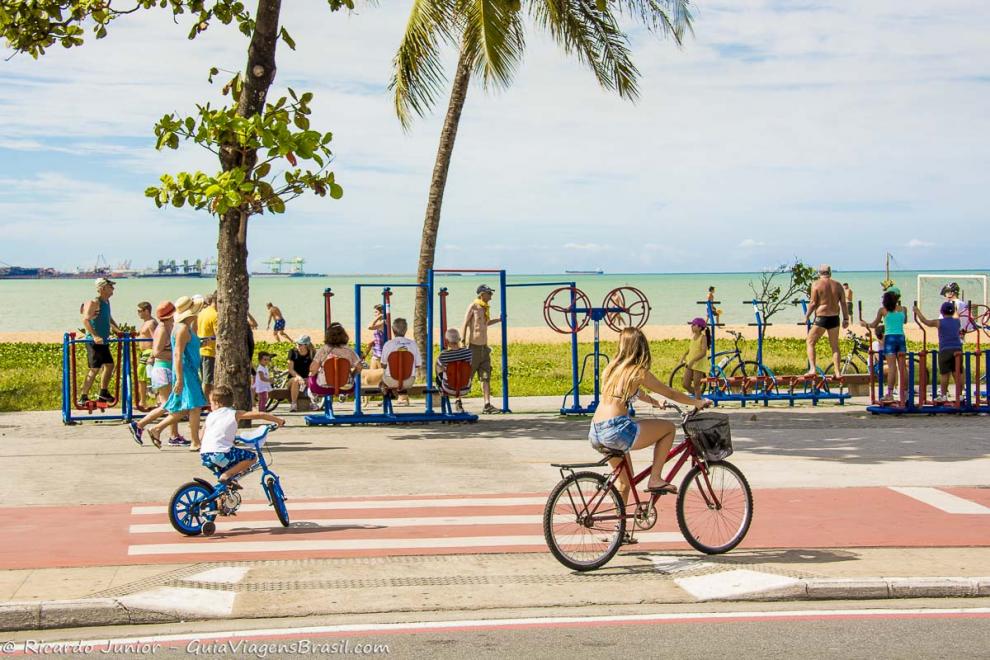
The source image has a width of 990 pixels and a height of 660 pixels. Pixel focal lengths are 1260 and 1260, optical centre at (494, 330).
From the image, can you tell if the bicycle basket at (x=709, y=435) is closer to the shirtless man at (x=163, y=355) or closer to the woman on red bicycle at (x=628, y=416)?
the woman on red bicycle at (x=628, y=416)

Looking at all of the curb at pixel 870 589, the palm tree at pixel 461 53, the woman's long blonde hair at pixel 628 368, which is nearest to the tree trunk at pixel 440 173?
the palm tree at pixel 461 53

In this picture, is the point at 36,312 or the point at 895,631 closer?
the point at 895,631

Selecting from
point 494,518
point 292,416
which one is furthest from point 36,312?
point 494,518

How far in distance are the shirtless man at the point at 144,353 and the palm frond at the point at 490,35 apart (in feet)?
22.4

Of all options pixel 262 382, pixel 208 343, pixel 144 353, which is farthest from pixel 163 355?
pixel 262 382

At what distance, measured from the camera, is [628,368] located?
920 centimetres

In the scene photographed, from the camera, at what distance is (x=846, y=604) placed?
26.5 feet

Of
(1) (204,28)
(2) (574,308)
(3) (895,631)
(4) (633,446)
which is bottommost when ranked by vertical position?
(3) (895,631)

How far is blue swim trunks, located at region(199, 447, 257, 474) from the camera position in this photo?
10.2 meters

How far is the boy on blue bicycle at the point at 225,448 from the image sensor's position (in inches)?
400

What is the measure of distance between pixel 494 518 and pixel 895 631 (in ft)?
14.1

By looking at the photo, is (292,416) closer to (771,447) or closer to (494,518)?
(771,447)

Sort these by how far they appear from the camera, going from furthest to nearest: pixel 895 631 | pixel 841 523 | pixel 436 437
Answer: pixel 436 437, pixel 841 523, pixel 895 631

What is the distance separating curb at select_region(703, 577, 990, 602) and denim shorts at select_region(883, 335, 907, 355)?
1085 cm
